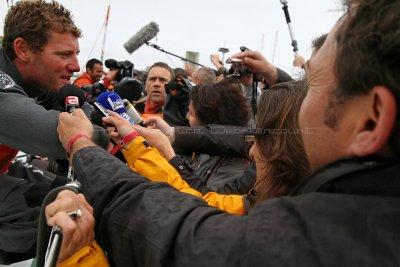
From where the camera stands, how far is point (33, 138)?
152cm

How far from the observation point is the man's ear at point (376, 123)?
71 cm

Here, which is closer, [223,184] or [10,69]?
[10,69]

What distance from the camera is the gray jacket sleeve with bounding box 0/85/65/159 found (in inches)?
58.3

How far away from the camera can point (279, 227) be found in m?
0.75

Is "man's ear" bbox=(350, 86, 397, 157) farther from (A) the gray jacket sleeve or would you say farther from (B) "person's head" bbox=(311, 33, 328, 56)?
(A) the gray jacket sleeve

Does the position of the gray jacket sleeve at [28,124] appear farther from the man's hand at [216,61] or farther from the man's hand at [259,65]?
the man's hand at [216,61]

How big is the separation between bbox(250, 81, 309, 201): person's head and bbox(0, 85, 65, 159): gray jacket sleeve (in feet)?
2.64

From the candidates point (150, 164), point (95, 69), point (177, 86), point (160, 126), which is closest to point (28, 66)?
point (160, 126)

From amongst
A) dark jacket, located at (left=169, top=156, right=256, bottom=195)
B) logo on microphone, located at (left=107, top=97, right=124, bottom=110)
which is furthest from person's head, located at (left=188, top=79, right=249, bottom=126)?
logo on microphone, located at (left=107, top=97, right=124, bottom=110)

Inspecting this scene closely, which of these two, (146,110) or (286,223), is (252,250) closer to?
(286,223)

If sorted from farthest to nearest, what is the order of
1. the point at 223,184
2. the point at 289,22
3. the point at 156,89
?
the point at 156,89, the point at 289,22, the point at 223,184

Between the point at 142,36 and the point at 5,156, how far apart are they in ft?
11.1

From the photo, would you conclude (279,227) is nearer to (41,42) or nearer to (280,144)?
(280,144)

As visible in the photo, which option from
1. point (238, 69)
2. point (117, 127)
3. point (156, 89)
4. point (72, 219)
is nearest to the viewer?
point (72, 219)
